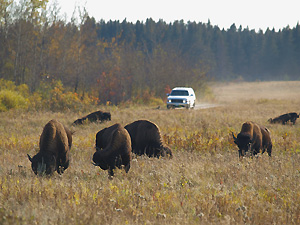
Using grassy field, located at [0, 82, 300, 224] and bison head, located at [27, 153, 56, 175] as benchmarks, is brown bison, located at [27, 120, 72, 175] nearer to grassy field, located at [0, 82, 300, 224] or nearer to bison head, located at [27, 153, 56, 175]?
bison head, located at [27, 153, 56, 175]

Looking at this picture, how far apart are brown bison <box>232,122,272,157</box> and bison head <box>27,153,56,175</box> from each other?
4.94m

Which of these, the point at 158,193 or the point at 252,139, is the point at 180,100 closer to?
the point at 252,139

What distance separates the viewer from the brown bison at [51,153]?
689 centimetres

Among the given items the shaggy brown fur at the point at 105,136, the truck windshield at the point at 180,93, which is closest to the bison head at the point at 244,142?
the shaggy brown fur at the point at 105,136

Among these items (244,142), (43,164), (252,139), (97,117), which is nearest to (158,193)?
(43,164)

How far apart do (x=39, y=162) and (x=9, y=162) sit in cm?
253

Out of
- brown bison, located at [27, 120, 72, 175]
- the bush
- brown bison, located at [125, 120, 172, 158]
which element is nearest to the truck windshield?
the bush

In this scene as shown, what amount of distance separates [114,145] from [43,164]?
1.49 m

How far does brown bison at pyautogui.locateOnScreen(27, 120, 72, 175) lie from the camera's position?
6891 mm

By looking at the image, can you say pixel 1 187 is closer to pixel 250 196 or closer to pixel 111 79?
pixel 250 196

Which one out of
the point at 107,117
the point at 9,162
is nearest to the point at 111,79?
the point at 107,117

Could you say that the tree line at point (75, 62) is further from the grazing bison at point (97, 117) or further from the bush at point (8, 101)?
the grazing bison at point (97, 117)

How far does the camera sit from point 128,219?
4.64m

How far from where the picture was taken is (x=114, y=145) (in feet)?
22.7
